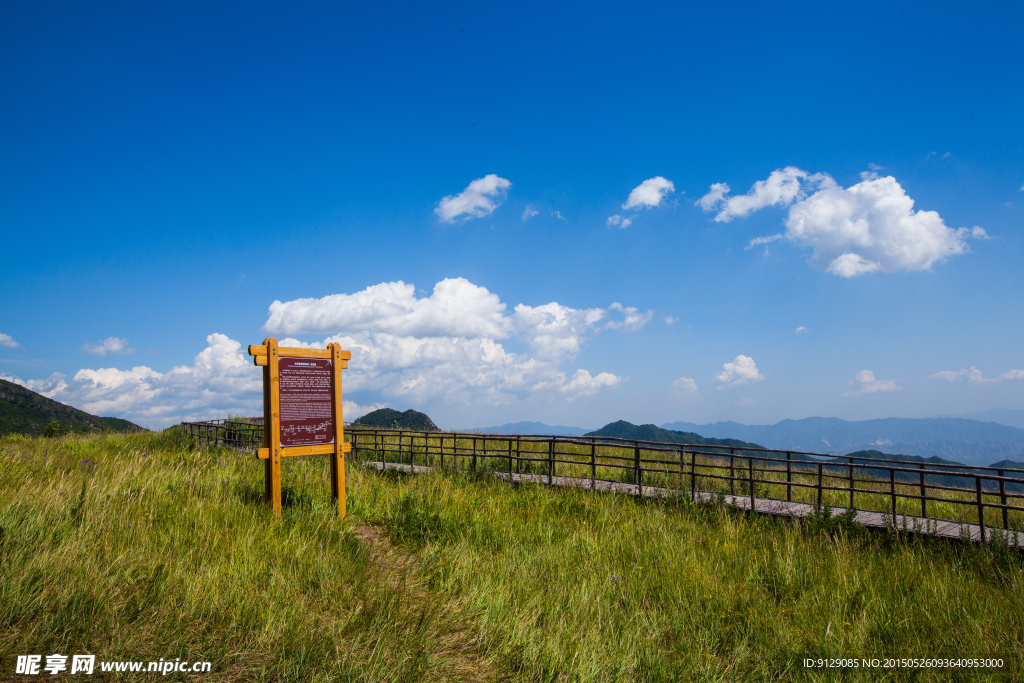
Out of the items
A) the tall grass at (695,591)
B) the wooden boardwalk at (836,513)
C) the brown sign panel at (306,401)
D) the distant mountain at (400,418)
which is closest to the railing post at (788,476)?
the wooden boardwalk at (836,513)

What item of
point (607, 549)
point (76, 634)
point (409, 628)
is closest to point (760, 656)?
point (607, 549)

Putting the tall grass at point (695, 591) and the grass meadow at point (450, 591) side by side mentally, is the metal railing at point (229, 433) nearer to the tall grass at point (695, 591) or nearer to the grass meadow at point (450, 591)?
the grass meadow at point (450, 591)

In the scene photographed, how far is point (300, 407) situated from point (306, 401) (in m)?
0.13

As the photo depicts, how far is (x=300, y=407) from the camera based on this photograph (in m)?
8.01

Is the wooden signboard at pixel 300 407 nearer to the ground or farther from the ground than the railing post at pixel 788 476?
farther from the ground

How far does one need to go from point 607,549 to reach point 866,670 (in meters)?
2.99

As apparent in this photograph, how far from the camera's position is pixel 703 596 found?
5430 mm

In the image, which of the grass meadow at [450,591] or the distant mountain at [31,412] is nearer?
the grass meadow at [450,591]

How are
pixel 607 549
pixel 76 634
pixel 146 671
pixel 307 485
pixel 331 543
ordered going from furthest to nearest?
pixel 307 485 < pixel 607 549 < pixel 331 543 < pixel 76 634 < pixel 146 671

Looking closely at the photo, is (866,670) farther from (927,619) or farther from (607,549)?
(607,549)

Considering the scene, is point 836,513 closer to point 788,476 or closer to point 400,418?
point 788,476

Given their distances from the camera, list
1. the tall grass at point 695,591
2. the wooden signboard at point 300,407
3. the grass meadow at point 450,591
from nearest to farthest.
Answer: the grass meadow at point 450,591
the tall grass at point 695,591
the wooden signboard at point 300,407

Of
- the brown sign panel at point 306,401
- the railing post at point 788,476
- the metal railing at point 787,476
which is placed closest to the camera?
the brown sign panel at point 306,401

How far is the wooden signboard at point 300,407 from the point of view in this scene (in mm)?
7609
